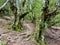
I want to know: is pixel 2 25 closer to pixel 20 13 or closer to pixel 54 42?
pixel 20 13

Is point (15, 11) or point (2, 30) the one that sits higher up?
point (15, 11)

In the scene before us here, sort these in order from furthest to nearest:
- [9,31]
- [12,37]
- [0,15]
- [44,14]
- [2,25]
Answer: [0,15] → [2,25] → [9,31] → [12,37] → [44,14]

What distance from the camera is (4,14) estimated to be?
1875 centimetres

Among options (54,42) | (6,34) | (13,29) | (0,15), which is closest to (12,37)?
(6,34)

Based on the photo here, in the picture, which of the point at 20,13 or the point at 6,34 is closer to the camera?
the point at 6,34

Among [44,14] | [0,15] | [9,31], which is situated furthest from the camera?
[0,15]

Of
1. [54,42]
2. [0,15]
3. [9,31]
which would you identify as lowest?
[54,42]

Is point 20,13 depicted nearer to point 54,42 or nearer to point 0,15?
point 54,42

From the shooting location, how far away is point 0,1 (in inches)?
728

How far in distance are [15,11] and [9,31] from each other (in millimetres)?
1527

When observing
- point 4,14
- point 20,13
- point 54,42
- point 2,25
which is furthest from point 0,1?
point 54,42

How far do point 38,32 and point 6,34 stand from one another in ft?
8.82

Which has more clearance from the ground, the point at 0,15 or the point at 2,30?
the point at 0,15

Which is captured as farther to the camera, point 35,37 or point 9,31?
point 9,31
